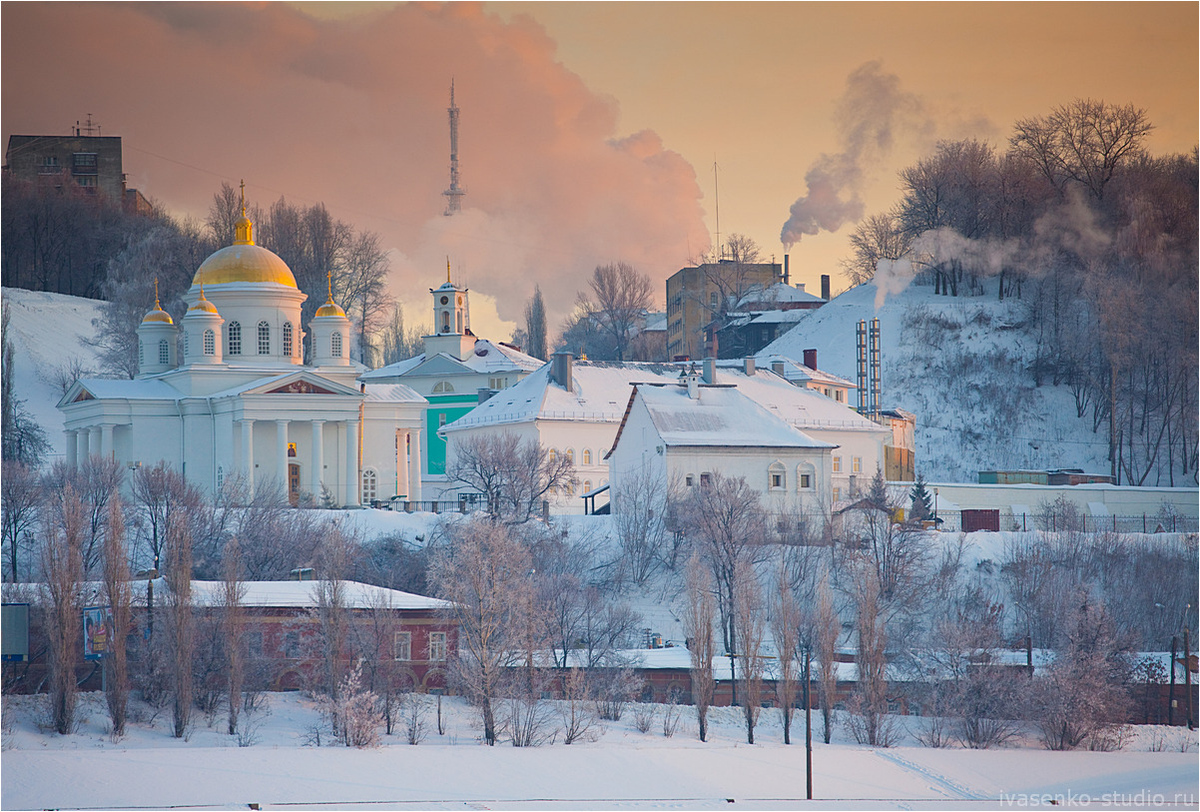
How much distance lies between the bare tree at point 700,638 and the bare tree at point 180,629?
12368mm

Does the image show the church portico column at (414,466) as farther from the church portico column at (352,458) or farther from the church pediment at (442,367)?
the church pediment at (442,367)

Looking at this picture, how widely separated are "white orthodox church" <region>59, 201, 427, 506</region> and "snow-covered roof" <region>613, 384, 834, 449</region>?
9.60 metres

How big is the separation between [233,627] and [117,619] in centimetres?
280

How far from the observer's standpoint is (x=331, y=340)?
63.9 metres

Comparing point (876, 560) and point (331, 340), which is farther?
point (331, 340)

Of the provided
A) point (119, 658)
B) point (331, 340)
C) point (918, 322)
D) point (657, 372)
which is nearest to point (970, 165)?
point (918, 322)

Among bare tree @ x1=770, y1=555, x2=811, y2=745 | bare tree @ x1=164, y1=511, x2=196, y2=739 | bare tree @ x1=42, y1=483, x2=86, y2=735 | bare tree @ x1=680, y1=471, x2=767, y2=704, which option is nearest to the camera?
bare tree @ x1=42, y1=483, x2=86, y2=735

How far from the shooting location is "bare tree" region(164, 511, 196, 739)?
3747 cm

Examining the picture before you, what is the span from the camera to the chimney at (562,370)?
64375 mm

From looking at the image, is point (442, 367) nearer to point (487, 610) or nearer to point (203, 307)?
point (203, 307)

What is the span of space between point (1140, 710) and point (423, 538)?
22175 mm

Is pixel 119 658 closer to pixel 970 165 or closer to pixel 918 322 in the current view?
pixel 918 322

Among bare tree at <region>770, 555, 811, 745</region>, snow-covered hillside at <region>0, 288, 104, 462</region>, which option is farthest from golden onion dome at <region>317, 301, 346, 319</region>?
bare tree at <region>770, 555, 811, 745</region>

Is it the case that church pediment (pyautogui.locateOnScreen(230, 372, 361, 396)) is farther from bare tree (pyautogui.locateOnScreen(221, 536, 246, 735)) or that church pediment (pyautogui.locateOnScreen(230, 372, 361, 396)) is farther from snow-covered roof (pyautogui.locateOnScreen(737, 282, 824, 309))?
snow-covered roof (pyautogui.locateOnScreen(737, 282, 824, 309))
